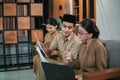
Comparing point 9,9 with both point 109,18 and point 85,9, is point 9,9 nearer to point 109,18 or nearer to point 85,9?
point 85,9

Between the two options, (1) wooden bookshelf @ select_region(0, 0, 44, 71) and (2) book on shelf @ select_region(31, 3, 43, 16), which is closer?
(1) wooden bookshelf @ select_region(0, 0, 44, 71)

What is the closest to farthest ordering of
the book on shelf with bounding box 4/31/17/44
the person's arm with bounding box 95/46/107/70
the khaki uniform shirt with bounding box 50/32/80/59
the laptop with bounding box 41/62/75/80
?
the laptop with bounding box 41/62/75/80 < the person's arm with bounding box 95/46/107/70 < the khaki uniform shirt with bounding box 50/32/80/59 < the book on shelf with bounding box 4/31/17/44

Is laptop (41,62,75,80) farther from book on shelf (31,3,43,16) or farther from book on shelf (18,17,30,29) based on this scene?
book on shelf (31,3,43,16)

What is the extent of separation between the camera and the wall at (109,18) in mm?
5125

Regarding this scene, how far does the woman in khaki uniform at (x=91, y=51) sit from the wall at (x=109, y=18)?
294 cm

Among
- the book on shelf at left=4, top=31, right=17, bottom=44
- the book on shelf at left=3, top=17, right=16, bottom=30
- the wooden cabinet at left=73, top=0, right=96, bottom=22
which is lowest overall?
the book on shelf at left=4, top=31, right=17, bottom=44

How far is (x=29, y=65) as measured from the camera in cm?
566

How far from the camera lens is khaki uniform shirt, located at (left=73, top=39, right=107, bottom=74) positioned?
2.11 meters

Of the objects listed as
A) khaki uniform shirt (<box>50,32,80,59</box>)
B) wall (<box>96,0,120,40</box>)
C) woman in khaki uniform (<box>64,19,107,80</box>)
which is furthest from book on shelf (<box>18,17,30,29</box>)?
woman in khaki uniform (<box>64,19,107,80</box>)

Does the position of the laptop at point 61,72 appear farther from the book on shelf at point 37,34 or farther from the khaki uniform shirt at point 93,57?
the book on shelf at point 37,34

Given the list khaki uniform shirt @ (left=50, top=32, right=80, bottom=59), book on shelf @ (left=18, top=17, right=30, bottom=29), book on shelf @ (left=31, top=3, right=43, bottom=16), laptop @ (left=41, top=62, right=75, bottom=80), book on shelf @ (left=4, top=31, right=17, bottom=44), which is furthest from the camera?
book on shelf @ (left=31, top=3, right=43, bottom=16)

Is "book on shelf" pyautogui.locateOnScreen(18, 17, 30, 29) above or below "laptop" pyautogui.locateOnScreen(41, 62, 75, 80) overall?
above

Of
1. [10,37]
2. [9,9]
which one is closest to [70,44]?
[10,37]

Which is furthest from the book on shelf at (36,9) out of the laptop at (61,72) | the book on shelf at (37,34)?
the laptop at (61,72)
